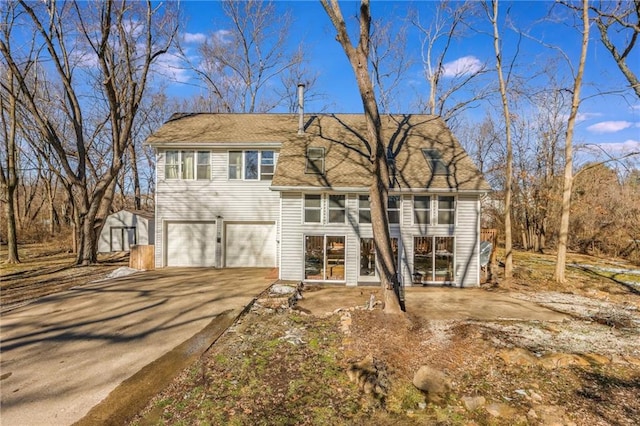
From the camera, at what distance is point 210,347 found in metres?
5.66

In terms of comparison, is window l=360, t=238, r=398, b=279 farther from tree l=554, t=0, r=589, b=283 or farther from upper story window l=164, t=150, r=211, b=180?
upper story window l=164, t=150, r=211, b=180

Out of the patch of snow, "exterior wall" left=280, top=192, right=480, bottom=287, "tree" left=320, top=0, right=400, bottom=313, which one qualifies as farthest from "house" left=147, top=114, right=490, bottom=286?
"tree" left=320, top=0, right=400, bottom=313

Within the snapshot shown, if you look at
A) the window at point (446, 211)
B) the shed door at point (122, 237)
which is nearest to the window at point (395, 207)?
the window at point (446, 211)

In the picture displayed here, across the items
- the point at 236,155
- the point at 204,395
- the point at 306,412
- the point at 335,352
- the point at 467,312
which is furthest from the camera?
the point at 236,155

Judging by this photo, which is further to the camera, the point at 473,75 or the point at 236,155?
the point at 473,75

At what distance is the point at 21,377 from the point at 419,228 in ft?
33.8

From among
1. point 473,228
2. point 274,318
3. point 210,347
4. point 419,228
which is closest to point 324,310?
point 274,318

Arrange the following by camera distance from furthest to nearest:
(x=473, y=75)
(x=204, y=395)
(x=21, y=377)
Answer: (x=473, y=75) < (x=21, y=377) < (x=204, y=395)

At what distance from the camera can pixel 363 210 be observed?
11.0 metres

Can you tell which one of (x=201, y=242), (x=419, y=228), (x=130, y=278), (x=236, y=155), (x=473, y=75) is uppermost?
(x=473, y=75)

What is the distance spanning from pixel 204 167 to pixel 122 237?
9743 mm

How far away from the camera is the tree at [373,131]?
685 centimetres

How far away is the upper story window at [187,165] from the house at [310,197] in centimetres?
4

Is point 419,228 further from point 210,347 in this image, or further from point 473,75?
point 473,75
